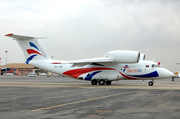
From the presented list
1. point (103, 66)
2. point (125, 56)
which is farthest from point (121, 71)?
point (125, 56)

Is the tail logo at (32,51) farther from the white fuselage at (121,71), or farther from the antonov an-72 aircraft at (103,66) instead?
the white fuselage at (121,71)

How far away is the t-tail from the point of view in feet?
99.2

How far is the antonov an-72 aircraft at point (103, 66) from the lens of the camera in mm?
27422

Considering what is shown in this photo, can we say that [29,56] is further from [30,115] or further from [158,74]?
[30,115]

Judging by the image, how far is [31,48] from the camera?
3056cm

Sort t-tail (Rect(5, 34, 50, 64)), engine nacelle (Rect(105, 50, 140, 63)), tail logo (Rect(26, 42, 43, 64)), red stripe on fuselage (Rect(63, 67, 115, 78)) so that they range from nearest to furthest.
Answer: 1. engine nacelle (Rect(105, 50, 140, 63))
2. red stripe on fuselage (Rect(63, 67, 115, 78))
3. t-tail (Rect(5, 34, 50, 64))
4. tail logo (Rect(26, 42, 43, 64))

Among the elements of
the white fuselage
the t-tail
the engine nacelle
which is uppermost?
the t-tail

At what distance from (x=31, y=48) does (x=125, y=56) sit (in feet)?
42.8

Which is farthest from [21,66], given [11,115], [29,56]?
[11,115]

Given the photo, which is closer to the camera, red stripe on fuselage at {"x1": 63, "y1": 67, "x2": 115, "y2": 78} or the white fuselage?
the white fuselage

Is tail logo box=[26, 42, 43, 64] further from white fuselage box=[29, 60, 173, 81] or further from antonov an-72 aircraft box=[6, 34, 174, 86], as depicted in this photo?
white fuselage box=[29, 60, 173, 81]

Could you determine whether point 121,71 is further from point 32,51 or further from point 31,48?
point 31,48

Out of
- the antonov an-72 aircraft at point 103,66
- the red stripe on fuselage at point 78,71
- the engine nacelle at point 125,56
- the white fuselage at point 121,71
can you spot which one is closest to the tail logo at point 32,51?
the antonov an-72 aircraft at point 103,66

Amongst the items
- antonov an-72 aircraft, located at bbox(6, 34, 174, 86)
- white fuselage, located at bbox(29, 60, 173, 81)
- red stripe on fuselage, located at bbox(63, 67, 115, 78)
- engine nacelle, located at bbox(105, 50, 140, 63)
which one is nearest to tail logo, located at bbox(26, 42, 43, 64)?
antonov an-72 aircraft, located at bbox(6, 34, 174, 86)
